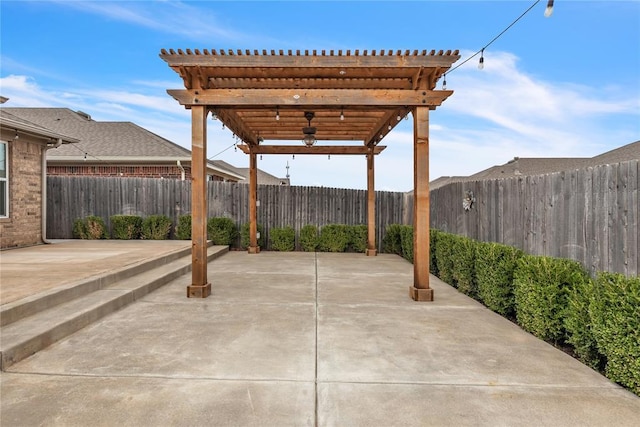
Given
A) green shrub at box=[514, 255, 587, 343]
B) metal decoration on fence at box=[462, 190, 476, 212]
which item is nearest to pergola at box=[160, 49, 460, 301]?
metal decoration on fence at box=[462, 190, 476, 212]

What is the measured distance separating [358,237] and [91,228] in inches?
299

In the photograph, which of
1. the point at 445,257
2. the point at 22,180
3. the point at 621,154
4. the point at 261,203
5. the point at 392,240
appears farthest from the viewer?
the point at 261,203

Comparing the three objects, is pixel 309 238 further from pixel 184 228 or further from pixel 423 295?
pixel 423 295

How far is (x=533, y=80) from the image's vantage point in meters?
10.7

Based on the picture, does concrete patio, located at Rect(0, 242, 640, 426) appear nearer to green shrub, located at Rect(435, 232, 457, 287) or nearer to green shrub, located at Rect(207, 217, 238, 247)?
green shrub, located at Rect(435, 232, 457, 287)

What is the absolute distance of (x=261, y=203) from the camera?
Result: 10922mm

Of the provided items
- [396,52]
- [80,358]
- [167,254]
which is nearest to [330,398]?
[80,358]

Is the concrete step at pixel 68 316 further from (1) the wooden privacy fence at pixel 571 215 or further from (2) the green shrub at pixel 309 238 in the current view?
(2) the green shrub at pixel 309 238

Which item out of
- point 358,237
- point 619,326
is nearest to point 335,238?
point 358,237

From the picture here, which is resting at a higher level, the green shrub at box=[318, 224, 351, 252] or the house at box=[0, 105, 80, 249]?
the house at box=[0, 105, 80, 249]

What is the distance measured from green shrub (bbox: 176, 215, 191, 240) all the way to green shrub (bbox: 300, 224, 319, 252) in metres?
3.25

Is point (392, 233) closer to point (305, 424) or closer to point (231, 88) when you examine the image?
point (231, 88)

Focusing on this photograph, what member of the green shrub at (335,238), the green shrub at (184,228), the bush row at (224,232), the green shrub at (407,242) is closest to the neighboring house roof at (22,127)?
the bush row at (224,232)

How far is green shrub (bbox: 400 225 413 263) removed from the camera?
845 centimetres
